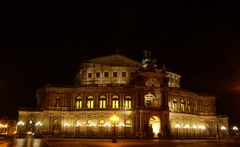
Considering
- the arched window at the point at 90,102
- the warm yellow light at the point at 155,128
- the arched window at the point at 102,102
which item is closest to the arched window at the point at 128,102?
the arched window at the point at 102,102

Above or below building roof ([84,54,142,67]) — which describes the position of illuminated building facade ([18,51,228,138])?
below

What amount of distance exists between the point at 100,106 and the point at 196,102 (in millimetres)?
28867

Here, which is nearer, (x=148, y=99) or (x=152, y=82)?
(x=152, y=82)

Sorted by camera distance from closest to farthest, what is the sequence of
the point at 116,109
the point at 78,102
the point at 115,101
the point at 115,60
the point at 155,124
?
1. the point at 116,109
2. the point at 115,101
3. the point at 155,124
4. the point at 78,102
5. the point at 115,60

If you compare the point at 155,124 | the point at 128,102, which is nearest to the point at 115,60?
the point at 128,102

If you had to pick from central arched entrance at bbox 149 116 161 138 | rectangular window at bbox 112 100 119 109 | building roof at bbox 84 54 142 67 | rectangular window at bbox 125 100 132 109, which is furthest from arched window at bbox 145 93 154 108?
building roof at bbox 84 54 142 67

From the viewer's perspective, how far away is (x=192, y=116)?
288 ft

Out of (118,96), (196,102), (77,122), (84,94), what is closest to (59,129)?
(77,122)

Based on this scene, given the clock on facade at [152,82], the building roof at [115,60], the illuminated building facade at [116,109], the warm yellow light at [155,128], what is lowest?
the warm yellow light at [155,128]

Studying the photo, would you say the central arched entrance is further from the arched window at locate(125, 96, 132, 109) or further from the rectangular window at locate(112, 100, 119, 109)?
the rectangular window at locate(112, 100, 119, 109)

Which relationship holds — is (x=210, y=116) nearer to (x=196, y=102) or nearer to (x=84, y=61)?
(x=196, y=102)

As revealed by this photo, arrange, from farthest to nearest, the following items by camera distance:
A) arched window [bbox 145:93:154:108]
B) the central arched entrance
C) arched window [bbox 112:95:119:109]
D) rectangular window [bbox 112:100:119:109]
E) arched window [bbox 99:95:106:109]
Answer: arched window [bbox 99:95:106:109] < arched window [bbox 112:95:119:109] < rectangular window [bbox 112:100:119:109] < arched window [bbox 145:93:154:108] < the central arched entrance

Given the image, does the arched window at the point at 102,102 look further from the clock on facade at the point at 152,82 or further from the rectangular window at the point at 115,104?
the clock on facade at the point at 152,82

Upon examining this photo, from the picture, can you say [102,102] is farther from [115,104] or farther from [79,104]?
[79,104]
